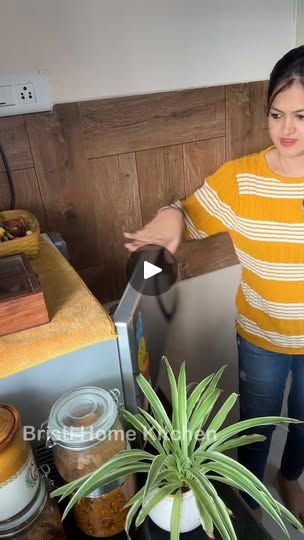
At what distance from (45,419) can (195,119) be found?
92 cm

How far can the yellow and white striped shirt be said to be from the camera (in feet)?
3.12

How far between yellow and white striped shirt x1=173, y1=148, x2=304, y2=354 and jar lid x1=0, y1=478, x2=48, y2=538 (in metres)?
0.66

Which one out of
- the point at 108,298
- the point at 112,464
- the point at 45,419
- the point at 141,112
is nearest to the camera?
the point at 112,464


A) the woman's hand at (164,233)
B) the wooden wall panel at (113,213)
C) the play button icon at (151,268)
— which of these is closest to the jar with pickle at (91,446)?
the play button icon at (151,268)

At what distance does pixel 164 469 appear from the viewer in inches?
24.2

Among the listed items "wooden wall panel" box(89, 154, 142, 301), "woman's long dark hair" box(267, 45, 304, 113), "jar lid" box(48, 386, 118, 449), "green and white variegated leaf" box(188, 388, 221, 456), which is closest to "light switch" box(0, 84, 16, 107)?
"wooden wall panel" box(89, 154, 142, 301)

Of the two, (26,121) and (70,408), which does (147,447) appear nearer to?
(70,408)

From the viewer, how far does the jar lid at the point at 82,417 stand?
1.95 ft

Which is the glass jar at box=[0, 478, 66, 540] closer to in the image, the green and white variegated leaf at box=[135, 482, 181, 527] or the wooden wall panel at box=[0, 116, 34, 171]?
the green and white variegated leaf at box=[135, 482, 181, 527]

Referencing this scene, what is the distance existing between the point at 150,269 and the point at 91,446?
20.8 inches

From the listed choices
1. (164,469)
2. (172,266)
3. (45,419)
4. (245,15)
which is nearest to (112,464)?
(164,469)

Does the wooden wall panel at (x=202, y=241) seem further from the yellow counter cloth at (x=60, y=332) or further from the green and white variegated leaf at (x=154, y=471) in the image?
the green and white variegated leaf at (x=154, y=471)

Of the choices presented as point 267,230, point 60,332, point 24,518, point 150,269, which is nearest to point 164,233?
point 150,269

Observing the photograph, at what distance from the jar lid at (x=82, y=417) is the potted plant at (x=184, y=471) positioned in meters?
0.04
